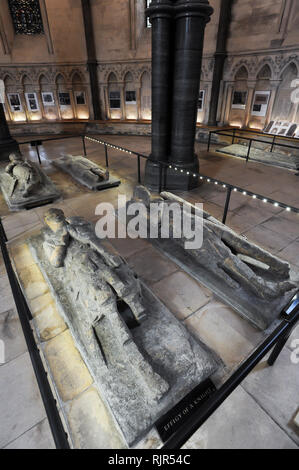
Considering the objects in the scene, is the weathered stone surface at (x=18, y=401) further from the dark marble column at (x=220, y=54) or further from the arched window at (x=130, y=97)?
the arched window at (x=130, y=97)

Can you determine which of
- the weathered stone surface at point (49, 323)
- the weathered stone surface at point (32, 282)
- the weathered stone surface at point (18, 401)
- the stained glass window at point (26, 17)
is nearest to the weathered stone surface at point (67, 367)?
the weathered stone surface at point (49, 323)

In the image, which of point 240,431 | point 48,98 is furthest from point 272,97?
point 240,431

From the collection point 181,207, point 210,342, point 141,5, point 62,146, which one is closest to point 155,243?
point 181,207

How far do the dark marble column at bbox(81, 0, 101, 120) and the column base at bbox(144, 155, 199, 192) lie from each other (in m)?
8.89

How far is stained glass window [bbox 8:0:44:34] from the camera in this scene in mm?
11294

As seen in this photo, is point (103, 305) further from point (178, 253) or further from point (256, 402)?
point (178, 253)

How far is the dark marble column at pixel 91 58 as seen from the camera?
11.2 m

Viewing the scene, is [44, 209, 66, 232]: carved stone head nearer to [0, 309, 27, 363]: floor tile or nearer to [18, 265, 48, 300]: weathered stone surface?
[18, 265, 48, 300]: weathered stone surface

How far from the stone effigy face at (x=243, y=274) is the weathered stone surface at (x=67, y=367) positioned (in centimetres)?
164

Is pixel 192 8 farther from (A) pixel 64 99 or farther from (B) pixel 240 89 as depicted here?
(A) pixel 64 99

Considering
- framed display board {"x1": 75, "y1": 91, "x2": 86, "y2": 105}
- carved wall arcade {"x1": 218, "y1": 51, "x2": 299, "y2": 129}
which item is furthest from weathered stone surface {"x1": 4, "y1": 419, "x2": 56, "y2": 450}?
framed display board {"x1": 75, "y1": 91, "x2": 86, "y2": 105}

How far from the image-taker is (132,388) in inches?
74.1

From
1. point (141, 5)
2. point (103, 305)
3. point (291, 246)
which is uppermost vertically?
point (141, 5)
